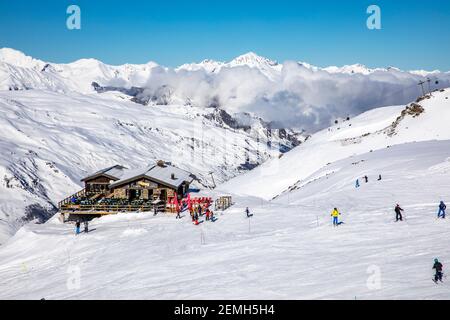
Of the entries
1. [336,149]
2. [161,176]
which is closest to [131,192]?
[161,176]

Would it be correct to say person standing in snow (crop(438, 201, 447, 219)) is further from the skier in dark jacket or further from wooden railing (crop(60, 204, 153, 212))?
wooden railing (crop(60, 204, 153, 212))

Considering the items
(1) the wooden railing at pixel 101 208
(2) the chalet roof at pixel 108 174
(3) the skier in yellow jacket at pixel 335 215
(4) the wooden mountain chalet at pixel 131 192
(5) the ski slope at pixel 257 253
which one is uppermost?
(2) the chalet roof at pixel 108 174

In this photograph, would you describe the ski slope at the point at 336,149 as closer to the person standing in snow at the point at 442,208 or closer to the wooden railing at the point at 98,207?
the wooden railing at the point at 98,207

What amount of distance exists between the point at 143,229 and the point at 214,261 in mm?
13487

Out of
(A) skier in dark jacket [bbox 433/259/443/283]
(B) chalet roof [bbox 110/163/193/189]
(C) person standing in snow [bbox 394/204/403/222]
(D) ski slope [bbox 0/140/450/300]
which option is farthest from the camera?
(B) chalet roof [bbox 110/163/193/189]

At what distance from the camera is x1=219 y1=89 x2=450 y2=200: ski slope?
88869 millimetres

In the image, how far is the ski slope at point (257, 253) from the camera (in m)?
Result: 20.8

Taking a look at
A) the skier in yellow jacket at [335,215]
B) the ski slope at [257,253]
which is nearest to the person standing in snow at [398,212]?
the ski slope at [257,253]

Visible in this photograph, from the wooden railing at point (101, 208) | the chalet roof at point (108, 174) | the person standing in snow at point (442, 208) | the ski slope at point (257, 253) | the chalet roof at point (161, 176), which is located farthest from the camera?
the chalet roof at point (108, 174)

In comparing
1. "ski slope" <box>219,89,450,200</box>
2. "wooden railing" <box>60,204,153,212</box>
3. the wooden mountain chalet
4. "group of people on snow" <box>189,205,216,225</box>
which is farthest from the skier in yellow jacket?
"ski slope" <box>219,89,450,200</box>

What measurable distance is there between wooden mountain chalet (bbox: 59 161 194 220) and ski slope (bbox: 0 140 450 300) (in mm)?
2677

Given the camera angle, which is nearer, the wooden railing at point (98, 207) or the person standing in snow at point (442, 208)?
the person standing in snow at point (442, 208)

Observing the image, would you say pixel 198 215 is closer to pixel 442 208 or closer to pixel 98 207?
pixel 98 207

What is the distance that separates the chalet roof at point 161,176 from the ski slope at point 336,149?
24760mm
